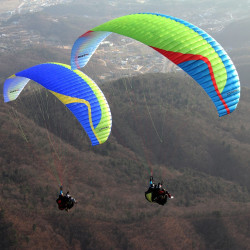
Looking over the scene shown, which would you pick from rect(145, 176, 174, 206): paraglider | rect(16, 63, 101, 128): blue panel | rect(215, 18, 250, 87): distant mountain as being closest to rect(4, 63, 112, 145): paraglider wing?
rect(16, 63, 101, 128): blue panel

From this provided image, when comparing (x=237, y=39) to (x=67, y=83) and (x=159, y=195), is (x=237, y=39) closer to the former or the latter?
(x=67, y=83)

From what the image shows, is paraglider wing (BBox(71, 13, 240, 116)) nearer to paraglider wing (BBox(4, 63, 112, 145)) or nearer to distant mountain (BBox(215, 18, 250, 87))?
paraglider wing (BBox(4, 63, 112, 145))

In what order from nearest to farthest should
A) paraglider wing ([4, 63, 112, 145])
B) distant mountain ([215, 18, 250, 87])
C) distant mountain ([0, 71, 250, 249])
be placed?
paraglider wing ([4, 63, 112, 145]), distant mountain ([0, 71, 250, 249]), distant mountain ([215, 18, 250, 87])

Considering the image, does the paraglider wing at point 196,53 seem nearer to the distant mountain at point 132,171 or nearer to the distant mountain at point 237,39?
the distant mountain at point 132,171

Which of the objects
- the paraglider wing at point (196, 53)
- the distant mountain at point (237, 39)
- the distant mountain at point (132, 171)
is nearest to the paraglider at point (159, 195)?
the paraglider wing at point (196, 53)

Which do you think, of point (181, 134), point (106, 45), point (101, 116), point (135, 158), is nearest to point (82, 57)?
point (101, 116)

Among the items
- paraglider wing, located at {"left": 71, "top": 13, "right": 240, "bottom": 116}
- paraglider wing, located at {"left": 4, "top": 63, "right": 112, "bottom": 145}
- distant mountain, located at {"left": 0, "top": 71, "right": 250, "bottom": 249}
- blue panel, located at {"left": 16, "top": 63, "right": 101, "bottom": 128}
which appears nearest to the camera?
paraglider wing, located at {"left": 71, "top": 13, "right": 240, "bottom": 116}
